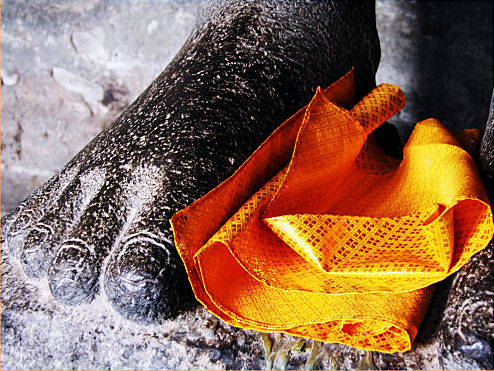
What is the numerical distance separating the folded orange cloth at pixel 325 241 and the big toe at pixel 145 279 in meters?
0.05

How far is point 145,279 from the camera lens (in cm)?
57

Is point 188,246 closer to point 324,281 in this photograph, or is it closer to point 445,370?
point 324,281

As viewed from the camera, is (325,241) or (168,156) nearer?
(325,241)

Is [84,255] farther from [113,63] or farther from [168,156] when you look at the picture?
[113,63]

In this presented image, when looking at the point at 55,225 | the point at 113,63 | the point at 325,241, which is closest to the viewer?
the point at 325,241

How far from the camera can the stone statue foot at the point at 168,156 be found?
0.60 metres

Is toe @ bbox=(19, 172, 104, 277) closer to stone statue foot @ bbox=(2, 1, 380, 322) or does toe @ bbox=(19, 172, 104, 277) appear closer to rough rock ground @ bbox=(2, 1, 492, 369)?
stone statue foot @ bbox=(2, 1, 380, 322)

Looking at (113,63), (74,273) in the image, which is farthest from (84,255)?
(113,63)

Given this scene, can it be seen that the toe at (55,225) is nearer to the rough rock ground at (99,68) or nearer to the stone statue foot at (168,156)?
the stone statue foot at (168,156)

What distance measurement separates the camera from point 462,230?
52 cm

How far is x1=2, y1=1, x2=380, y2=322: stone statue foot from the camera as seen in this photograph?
60 cm

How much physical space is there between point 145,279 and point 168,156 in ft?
0.53

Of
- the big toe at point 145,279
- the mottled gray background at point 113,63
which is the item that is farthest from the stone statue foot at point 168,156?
the mottled gray background at point 113,63

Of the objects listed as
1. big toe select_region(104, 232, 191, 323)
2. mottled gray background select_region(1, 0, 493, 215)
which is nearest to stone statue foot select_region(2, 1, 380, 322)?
big toe select_region(104, 232, 191, 323)
